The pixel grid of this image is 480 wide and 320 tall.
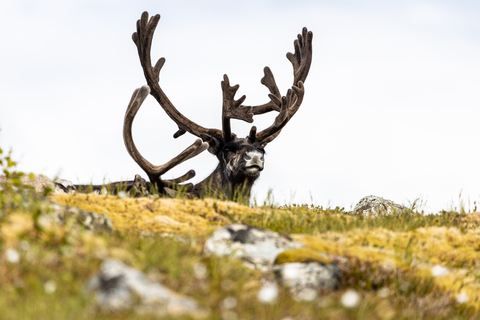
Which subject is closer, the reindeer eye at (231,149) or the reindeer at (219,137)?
the reindeer at (219,137)

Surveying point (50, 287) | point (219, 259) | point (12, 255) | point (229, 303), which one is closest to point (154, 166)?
point (219, 259)

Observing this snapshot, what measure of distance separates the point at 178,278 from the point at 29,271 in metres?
1.24

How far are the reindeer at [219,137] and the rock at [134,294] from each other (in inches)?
262

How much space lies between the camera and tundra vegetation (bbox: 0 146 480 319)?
17.1 ft

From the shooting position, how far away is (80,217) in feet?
23.4

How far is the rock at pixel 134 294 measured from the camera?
193 inches

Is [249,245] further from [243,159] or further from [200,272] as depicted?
[243,159]

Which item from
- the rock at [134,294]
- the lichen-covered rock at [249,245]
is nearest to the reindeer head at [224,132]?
the lichen-covered rock at [249,245]

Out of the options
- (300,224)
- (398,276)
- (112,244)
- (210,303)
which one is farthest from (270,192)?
(210,303)

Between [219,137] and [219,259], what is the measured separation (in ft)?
25.3

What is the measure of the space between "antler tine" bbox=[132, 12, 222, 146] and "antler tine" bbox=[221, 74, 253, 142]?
36.0 inches

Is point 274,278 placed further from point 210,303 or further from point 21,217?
point 21,217

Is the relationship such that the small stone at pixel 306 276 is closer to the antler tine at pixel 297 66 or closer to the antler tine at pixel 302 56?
the antler tine at pixel 297 66

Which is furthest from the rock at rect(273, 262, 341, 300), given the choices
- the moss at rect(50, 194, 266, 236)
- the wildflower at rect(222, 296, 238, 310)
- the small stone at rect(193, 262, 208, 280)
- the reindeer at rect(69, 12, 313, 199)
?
the reindeer at rect(69, 12, 313, 199)
